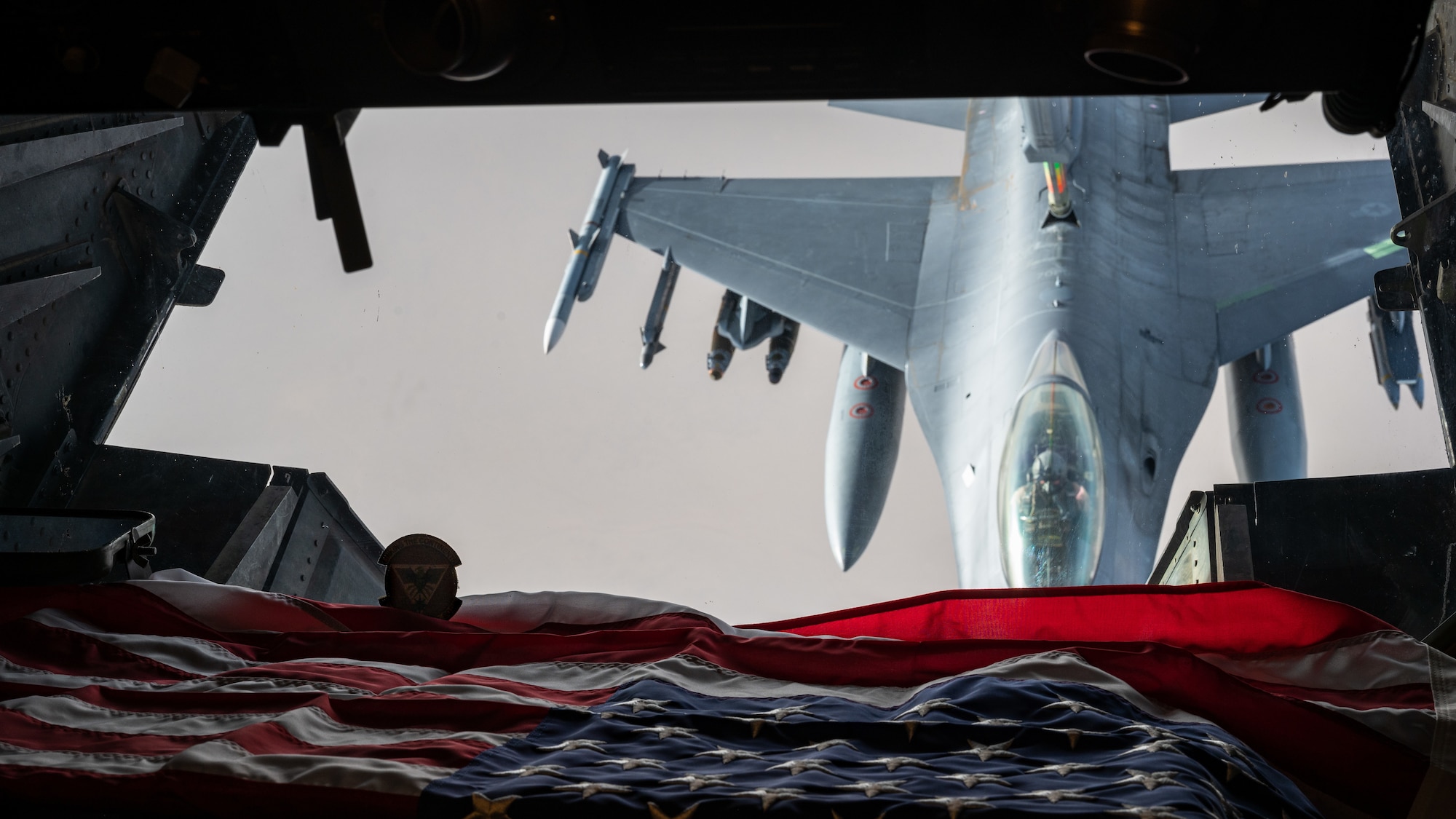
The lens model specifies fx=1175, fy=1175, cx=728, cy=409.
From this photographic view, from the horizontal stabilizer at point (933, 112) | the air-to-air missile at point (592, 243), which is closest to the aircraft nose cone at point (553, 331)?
the air-to-air missile at point (592, 243)

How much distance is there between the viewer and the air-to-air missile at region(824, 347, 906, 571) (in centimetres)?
828

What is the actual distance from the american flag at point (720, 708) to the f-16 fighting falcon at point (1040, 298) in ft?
9.81

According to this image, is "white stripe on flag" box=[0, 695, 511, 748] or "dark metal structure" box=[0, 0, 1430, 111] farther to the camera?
"white stripe on flag" box=[0, 695, 511, 748]

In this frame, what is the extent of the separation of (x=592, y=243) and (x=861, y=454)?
2661mm

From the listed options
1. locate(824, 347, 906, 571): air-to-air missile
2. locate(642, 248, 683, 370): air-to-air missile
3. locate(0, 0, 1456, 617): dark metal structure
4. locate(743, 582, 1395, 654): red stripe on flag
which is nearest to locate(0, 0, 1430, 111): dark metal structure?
locate(0, 0, 1456, 617): dark metal structure

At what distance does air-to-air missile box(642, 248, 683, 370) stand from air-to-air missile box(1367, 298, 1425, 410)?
482cm

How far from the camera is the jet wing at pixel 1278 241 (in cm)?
770

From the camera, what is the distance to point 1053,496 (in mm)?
4836

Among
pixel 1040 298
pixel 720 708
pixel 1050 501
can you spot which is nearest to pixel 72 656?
pixel 720 708

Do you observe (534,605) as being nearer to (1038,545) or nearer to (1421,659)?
(1421,659)

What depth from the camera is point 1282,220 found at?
27.9 feet

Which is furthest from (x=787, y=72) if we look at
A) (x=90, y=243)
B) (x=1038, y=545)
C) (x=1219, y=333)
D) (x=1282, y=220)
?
(x=1282, y=220)

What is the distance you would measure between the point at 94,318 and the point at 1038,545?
3583 millimetres

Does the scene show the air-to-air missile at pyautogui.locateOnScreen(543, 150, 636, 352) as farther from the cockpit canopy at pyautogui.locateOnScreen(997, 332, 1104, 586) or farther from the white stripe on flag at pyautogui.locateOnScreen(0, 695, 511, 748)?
the white stripe on flag at pyautogui.locateOnScreen(0, 695, 511, 748)
